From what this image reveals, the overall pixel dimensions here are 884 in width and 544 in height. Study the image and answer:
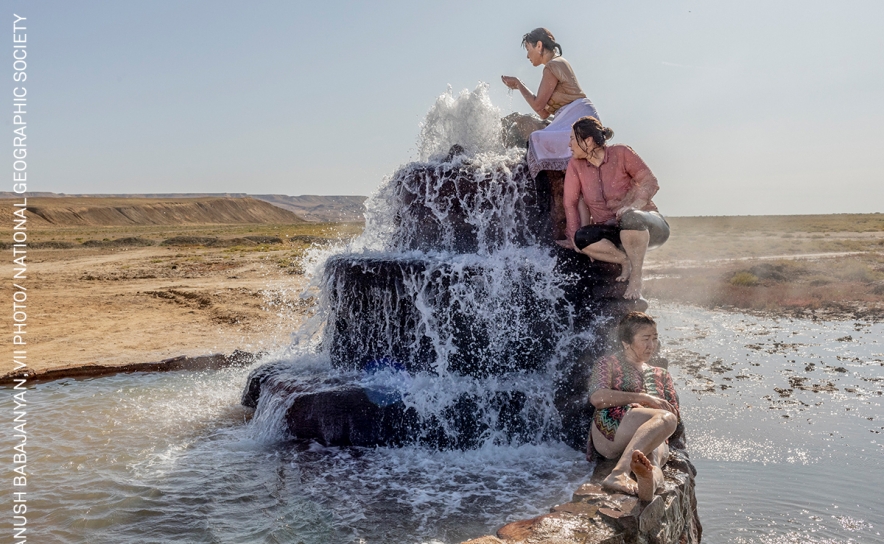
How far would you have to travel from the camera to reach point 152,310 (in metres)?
12.2

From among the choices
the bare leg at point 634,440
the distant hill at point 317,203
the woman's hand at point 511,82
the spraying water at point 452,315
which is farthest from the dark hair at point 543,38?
A: the distant hill at point 317,203

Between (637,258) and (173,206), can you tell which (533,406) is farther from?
(173,206)

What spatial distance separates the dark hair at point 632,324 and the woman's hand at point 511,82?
3.27 metres

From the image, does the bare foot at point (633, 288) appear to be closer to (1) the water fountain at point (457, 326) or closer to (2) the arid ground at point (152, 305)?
(1) the water fountain at point (457, 326)

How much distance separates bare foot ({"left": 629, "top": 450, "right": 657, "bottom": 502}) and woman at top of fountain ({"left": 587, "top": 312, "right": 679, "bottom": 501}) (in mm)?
239

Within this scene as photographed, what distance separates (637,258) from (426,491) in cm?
224

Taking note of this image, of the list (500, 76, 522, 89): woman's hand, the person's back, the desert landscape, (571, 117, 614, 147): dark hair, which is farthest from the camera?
the desert landscape

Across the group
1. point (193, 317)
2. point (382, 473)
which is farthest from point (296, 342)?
point (193, 317)

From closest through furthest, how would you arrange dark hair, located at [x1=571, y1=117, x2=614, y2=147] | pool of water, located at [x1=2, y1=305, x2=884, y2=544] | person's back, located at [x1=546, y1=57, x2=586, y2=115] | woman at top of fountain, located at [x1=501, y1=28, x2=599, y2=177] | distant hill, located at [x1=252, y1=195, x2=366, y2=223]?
Answer: 1. pool of water, located at [x1=2, y1=305, x2=884, y2=544]
2. dark hair, located at [x1=571, y1=117, x2=614, y2=147]
3. woman at top of fountain, located at [x1=501, y1=28, x2=599, y2=177]
4. person's back, located at [x1=546, y1=57, x2=586, y2=115]
5. distant hill, located at [x1=252, y1=195, x2=366, y2=223]

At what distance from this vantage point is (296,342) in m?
6.94

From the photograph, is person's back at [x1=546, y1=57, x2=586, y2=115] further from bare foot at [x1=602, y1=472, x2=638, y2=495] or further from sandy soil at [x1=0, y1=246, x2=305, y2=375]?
sandy soil at [x1=0, y1=246, x2=305, y2=375]

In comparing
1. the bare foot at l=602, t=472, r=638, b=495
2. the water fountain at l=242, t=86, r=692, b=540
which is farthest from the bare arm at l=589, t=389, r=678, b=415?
the water fountain at l=242, t=86, r=692, b=540

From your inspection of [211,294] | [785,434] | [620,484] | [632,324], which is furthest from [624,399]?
[211,294]

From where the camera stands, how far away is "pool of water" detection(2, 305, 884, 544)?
3826 mm
